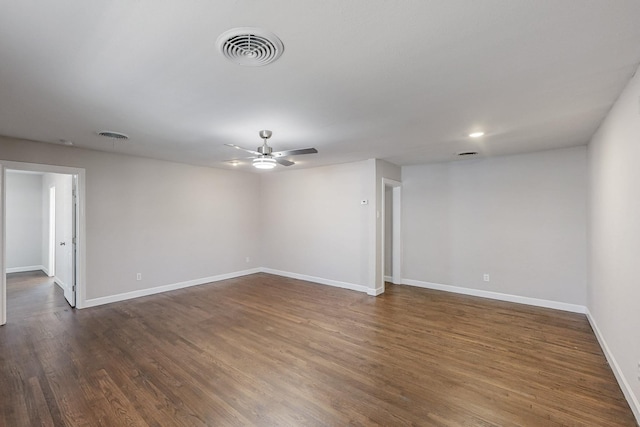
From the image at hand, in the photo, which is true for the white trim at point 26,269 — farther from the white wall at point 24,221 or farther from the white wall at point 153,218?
the white wall at point 153,218

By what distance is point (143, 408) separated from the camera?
7.25 ft

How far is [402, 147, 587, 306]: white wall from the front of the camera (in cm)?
441

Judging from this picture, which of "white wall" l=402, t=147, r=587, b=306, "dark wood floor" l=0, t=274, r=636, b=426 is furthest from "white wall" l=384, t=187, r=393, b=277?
"dark wood floor" l=0, t=274, r=636, b=426

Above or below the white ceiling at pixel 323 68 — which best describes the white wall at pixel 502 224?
below

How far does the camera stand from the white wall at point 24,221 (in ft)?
23.2

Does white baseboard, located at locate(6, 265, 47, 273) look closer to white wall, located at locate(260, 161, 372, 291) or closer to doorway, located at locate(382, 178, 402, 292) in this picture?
white wall, located at locate(260, 161, 372, 291)

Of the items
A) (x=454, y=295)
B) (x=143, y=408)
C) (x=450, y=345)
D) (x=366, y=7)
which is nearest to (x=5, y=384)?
(x=143, y=408)

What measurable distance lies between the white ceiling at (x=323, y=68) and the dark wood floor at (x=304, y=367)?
2.53m

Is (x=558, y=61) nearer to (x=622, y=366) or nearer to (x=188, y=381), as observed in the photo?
(x=622, y=366)

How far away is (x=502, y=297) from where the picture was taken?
4.95 meters

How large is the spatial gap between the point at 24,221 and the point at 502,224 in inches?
430

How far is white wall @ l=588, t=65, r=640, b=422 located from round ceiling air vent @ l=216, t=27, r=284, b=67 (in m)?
2.58

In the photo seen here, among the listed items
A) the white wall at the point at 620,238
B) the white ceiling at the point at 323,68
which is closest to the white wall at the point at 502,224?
the white wall at the point at 620,238

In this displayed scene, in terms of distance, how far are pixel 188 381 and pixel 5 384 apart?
158 centimetres
